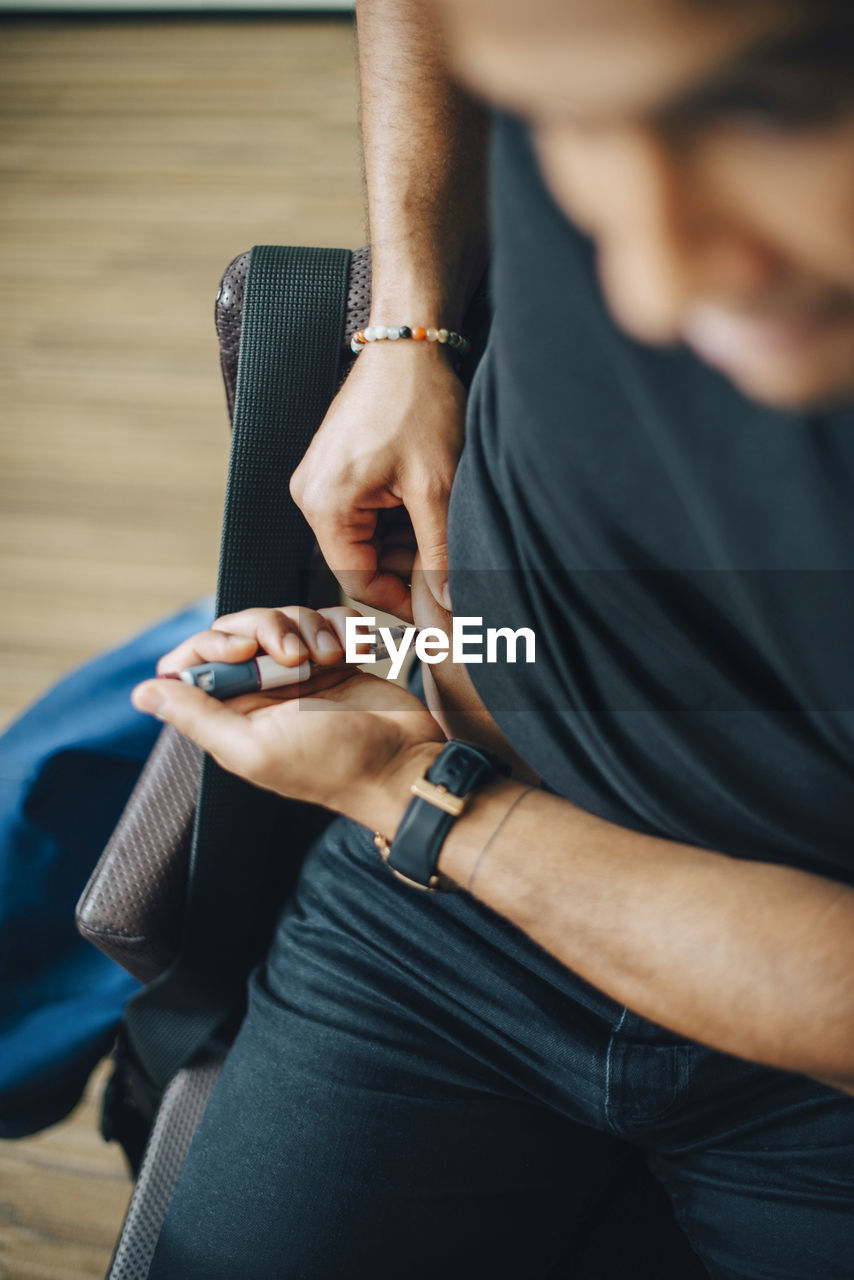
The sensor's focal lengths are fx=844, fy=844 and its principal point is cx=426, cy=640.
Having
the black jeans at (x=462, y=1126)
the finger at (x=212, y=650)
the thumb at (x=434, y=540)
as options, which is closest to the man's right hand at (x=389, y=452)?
the thumb at (x=434, y=540)

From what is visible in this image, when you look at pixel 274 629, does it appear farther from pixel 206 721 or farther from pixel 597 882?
pixel 597 882

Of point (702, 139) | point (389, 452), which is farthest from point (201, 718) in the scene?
point (702, 139)

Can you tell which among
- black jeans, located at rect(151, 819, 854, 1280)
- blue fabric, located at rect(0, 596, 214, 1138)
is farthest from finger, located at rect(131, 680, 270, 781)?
blue fabric, located at rect(0, 596, 214, 1138)

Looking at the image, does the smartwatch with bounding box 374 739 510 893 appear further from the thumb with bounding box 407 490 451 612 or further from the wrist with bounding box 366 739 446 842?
the thumb with bounding box 407 490 451 612

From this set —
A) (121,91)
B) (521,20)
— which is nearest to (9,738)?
(521,20)

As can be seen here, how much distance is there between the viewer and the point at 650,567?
0.50 m

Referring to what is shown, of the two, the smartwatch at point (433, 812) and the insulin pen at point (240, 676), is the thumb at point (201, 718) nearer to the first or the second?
the insulin pen at point (240, 676)

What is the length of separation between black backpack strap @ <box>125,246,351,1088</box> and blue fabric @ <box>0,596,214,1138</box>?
0.40 ft

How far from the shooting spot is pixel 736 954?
536 mm

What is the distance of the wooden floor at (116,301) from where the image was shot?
1606mm

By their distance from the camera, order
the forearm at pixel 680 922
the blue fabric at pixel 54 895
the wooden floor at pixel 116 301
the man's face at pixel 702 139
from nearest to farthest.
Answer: the man's face at pixel 702 139 → the forearm at pixel 680 922 → the blue fabric at pixel 54 895 → the wooden floor at pixel 116 301

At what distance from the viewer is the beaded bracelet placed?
0.70m

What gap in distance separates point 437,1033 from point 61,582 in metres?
1.31

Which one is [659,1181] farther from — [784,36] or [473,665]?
[784,36]
